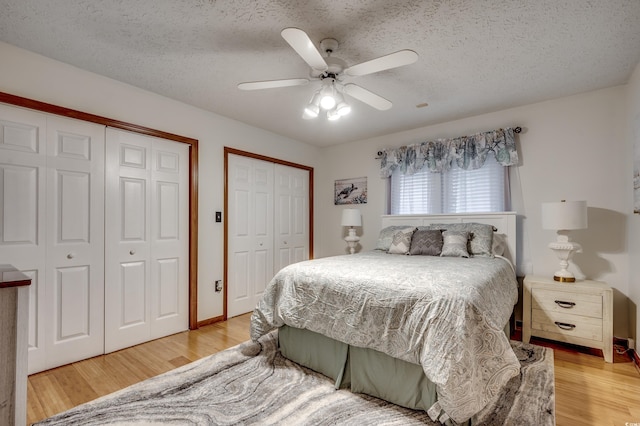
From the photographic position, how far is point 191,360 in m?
2.36

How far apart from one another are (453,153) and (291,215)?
2269mm

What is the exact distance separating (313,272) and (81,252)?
1.88 m

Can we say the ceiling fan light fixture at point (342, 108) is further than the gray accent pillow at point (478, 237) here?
No

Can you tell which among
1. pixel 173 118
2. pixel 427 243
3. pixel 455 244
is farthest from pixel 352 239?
pixel 173 118

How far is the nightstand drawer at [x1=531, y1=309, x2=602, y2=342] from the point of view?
238 cm

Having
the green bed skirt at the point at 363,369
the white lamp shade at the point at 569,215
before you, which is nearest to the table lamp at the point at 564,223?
the white lamp shade at the point at 569,215

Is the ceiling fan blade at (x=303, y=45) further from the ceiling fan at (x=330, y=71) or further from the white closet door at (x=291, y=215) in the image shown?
the white closet door at (x=291, y=215)

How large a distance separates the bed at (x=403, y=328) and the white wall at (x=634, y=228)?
845 millimetres

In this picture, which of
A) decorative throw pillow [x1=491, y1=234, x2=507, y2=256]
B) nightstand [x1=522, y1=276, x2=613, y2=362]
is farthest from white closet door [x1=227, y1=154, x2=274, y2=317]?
nightstand [x1=522, y1=276, x2=613, y2=362]

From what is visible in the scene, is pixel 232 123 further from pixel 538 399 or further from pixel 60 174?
pixel 538 399

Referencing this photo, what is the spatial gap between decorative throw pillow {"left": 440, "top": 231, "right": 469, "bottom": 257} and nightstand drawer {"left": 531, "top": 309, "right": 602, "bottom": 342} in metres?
0.76

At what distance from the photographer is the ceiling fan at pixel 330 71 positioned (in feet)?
5.35

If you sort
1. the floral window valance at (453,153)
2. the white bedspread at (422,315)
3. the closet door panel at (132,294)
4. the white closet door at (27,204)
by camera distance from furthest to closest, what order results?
1. the floral window valance at (453,153)
2. the closet door panel at (132,294)
3. the white closet door at (27,204)
4. the white bedspread at (422,315)

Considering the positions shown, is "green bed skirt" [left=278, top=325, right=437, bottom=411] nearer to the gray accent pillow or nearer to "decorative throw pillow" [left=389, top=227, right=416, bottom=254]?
"decorative throw pillow" [left=389, top=227, right=416, bottom=254]
